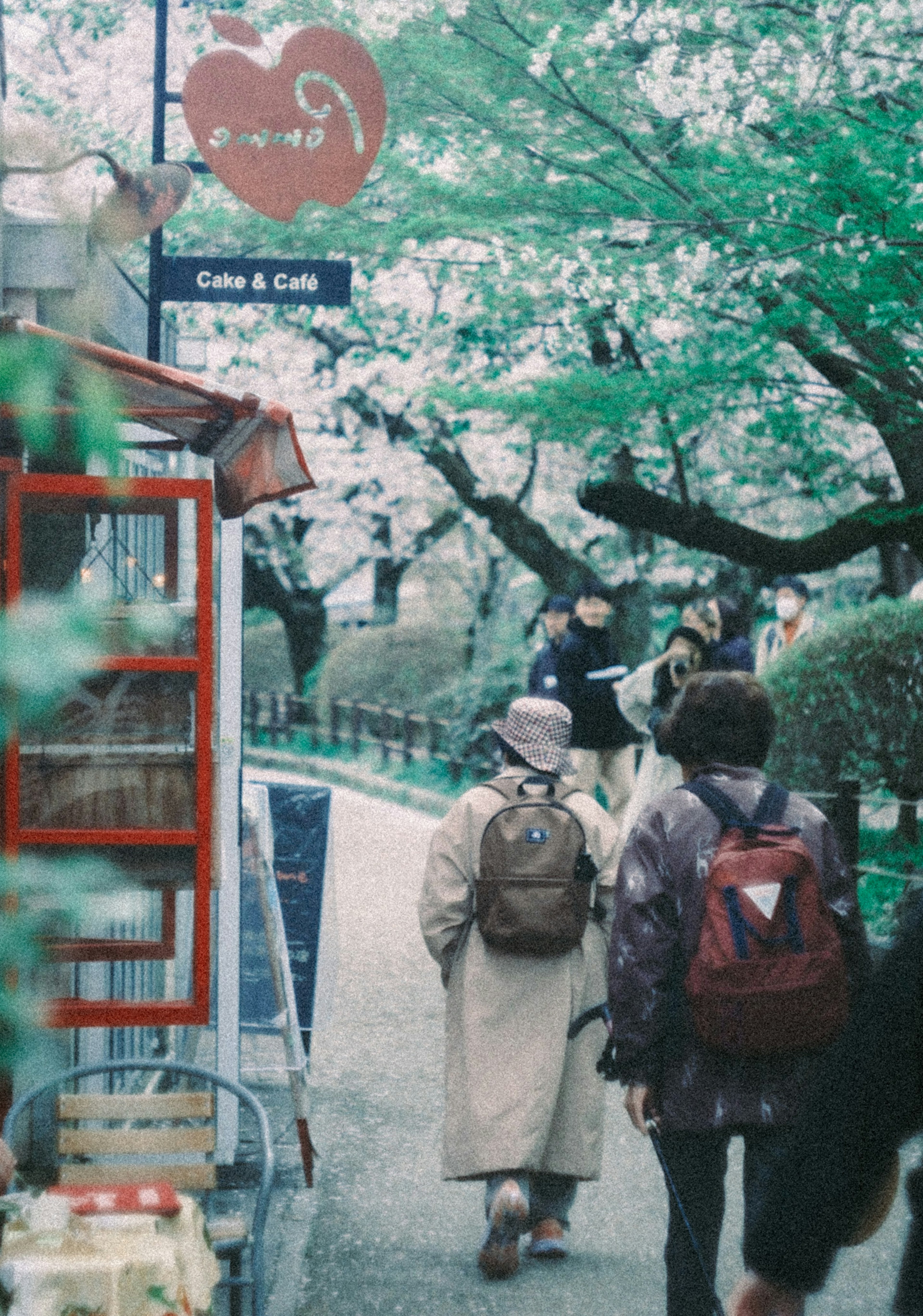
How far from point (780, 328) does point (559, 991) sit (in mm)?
3838

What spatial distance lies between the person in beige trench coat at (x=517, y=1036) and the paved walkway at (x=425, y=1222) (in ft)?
0.58

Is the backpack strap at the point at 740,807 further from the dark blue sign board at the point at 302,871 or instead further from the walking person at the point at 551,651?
the walking person at the point at 551,651

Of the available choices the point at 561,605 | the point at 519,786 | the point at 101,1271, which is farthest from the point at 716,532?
the point at 101,1271

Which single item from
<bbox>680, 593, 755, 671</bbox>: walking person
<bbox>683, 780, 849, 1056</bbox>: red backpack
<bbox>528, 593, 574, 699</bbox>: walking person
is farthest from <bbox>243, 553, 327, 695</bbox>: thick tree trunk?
<bbox>683, 780, 849, 1056</bbox>: red backpack

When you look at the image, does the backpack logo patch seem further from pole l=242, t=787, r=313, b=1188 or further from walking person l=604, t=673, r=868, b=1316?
pole l=242, t=787, r=313, b=1188

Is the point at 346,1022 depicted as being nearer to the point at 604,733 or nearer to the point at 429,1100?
the point at 429,1100

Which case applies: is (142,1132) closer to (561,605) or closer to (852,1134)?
(852,1134)

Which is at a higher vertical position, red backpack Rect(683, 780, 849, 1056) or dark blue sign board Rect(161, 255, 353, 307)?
dark blue sign board Rect(161, 255, 353, 307)

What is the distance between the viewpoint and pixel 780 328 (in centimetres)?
713

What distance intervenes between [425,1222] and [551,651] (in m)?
5.56

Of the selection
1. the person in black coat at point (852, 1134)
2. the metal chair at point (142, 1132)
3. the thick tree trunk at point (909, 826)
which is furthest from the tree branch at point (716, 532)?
the person in black coat at point (852, 1134)

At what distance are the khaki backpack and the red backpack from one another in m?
1.20

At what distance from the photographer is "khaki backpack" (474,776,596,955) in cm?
445

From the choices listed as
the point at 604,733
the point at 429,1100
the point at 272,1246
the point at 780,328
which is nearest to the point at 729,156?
the point at 780,328
